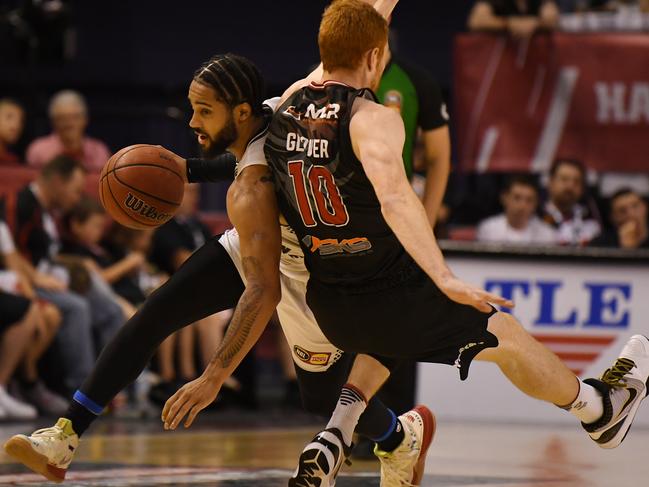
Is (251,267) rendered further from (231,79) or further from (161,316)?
(231,79)

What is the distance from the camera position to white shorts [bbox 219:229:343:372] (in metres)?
4.80

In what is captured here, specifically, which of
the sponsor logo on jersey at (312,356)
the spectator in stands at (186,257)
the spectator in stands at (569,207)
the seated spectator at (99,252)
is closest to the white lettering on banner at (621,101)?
the spectator in stands at (569,207)

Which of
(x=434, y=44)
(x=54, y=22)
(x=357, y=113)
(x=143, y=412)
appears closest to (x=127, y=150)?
(x=357, y=113)

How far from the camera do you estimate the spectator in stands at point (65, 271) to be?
28.7 ft

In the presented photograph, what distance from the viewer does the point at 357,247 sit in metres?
4.36

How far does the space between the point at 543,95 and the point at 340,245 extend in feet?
19.1

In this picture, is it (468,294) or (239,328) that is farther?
(239,328)

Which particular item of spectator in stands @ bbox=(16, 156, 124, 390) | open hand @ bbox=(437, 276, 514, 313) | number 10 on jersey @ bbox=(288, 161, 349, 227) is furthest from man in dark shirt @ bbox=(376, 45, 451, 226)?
spectator in stands @ bbox=(16, 156, 124, 390)

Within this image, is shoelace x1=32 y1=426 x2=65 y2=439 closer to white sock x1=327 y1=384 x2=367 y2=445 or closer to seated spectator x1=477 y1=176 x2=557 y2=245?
white sock x1=327 y1=384 x2=367 y2=445

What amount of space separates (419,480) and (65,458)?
1.48m

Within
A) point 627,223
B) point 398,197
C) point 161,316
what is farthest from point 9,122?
point 398,197

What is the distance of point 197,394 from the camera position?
4.21 m

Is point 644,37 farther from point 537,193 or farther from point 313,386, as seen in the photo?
point 313,386

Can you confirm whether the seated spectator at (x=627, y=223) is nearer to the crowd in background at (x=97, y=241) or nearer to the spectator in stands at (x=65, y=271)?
the crowd in background at (x=97, y=241)
